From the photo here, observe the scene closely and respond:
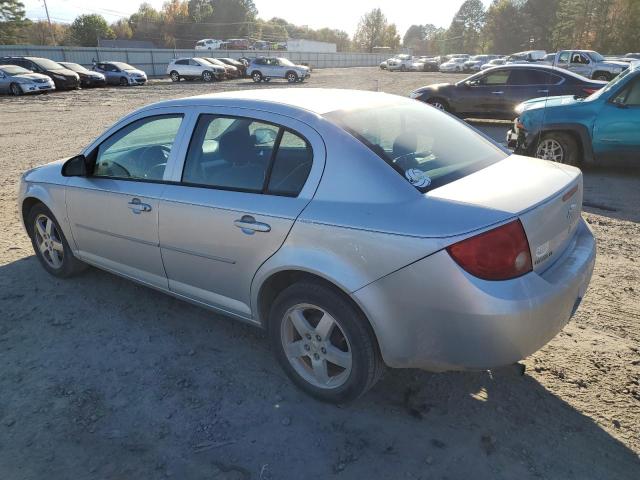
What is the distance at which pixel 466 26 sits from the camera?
431 ft

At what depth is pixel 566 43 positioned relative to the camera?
228 feet

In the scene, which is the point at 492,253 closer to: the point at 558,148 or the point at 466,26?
the point at 558,148

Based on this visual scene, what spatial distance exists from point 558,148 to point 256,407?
6.90 metres

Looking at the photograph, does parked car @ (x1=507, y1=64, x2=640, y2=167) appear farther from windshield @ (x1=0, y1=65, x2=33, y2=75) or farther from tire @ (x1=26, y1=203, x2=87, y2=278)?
windshield @ (x1=0, y1=65, x2=33, y2=75)

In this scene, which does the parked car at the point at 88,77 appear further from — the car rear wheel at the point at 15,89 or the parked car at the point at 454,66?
the parked car at the point at 454,66

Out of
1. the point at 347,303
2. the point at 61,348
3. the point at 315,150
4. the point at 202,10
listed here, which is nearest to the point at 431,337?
the point at 347,303

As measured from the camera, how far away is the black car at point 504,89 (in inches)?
457

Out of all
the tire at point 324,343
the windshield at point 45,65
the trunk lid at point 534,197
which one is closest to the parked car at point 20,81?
the windshield at point 45,65

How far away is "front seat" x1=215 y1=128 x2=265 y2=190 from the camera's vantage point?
2992 millimetres

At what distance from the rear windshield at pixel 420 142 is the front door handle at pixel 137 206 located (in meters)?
1.41

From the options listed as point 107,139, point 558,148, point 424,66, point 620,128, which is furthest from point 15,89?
point 424,66

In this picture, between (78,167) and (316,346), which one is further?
(78,167)

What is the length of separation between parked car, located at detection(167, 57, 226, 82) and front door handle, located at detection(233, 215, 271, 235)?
117ft

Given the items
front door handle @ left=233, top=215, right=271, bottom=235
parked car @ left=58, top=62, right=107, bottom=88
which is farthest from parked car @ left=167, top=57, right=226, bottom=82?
front door handle @ left=233, top=215, right=271, bottom=235
